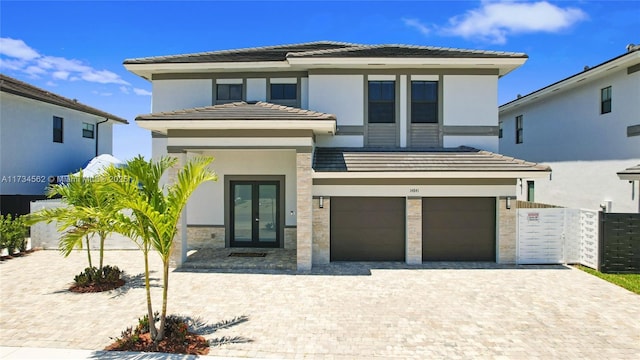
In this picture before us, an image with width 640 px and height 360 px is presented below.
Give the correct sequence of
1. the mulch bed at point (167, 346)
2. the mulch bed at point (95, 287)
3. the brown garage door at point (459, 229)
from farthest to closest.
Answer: the brown garage door at point (459, 229) < the mulch bed at point (95, 287) < the mulch bed at point (167, 346)

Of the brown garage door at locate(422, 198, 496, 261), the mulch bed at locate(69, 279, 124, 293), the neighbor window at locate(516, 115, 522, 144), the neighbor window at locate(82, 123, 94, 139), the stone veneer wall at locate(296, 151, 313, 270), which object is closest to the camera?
the mulch bed at locate(69, 279, 124, 293)

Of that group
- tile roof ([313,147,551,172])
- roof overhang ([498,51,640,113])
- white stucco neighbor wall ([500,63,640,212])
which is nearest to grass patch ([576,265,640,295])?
tile roof ([313,147,551,172])

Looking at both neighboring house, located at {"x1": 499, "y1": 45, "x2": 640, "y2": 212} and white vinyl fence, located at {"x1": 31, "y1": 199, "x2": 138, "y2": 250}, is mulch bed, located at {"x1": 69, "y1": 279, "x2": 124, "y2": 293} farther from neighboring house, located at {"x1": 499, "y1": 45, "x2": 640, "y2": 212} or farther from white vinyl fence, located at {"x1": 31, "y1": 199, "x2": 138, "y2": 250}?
neighboring house, located at {"x1": 499, "y1": 45, "x2": 640, "y2": 212}

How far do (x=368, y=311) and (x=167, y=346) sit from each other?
164 inches

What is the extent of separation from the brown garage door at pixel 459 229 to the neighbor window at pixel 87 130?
23.4m

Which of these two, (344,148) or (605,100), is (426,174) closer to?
(344,148)

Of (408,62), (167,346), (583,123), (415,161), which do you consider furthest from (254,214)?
(583,123)

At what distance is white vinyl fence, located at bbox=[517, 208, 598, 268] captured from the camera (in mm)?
11828

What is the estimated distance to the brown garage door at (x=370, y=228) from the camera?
12148mm

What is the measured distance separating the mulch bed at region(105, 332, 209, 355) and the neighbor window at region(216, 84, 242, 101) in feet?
33.2

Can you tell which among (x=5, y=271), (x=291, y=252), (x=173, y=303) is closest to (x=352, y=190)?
(x=291, y=252)

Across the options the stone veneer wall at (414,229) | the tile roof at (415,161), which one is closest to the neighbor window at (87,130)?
the tile roof at (415,161)

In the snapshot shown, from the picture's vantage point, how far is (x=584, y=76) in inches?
595

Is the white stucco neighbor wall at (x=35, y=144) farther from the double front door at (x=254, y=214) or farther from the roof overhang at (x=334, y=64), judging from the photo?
the double front door at (x=254, y=214)
